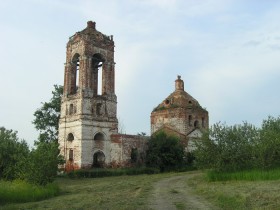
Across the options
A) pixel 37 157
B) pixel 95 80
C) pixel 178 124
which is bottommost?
pixel 37 157

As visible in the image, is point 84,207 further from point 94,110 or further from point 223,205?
point 94,110

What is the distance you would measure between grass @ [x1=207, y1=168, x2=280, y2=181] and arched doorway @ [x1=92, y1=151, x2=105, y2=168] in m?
13.9

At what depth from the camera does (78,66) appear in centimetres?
3912

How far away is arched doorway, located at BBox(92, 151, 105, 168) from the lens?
36.6 metres

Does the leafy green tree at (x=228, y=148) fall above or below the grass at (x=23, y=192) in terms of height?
above

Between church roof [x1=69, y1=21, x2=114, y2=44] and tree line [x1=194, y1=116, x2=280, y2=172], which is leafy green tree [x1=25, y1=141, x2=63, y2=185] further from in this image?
church roof [x1=69, y1=21, x2=114, y2=44]

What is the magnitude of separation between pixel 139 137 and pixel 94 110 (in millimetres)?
5205

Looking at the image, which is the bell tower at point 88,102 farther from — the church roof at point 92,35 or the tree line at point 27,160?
the tree line at point 27,160

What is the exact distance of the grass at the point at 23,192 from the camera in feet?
56.7

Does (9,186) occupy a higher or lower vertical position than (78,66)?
lower

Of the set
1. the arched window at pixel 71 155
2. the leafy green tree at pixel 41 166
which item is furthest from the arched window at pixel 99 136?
the leafy green tree at pixel 41 166

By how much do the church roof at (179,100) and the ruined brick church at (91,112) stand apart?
23.0 feet

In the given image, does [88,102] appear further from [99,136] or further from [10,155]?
[10,155]

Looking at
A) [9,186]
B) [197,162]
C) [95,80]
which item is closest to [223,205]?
[9,186]
